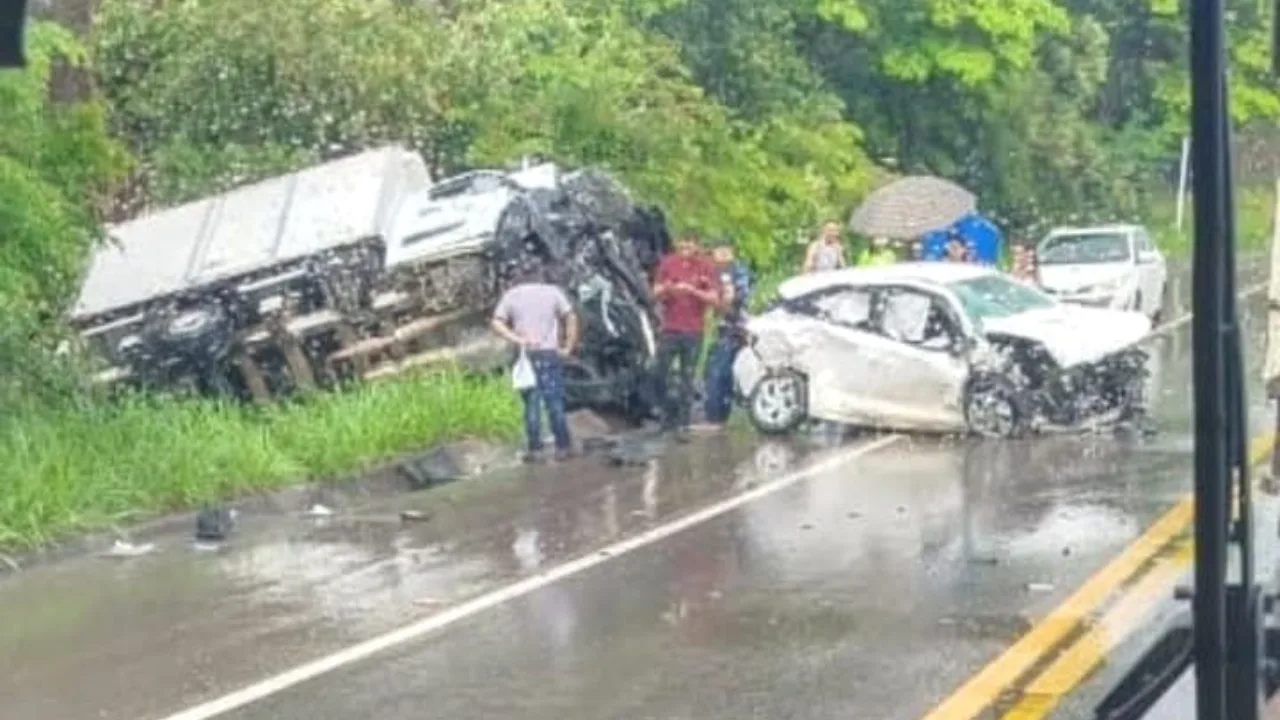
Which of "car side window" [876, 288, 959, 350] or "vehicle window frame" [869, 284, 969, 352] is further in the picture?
"car side window" [876, 288, 959, 350]

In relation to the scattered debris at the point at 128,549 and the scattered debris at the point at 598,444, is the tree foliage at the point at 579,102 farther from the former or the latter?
the scattered debris at the point at 598,444

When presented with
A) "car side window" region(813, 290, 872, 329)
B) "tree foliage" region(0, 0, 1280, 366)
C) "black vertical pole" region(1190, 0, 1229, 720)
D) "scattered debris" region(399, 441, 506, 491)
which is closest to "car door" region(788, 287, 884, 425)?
"car side window" region(813, 290, 872, 329)

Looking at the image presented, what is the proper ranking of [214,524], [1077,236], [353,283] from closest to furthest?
[214,524]
[353,283]
[1077,236]

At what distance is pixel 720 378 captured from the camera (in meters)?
22.6

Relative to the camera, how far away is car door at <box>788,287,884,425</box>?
21953mm

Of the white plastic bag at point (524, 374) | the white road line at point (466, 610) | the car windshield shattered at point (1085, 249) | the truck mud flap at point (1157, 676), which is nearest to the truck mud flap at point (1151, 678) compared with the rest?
the truck mud flap at point (1157, 676)

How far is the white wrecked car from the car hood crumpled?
12mm

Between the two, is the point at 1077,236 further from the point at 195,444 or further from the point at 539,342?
the point at 195,444

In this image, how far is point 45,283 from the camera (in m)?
18.2

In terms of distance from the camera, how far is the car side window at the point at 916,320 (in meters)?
21.7

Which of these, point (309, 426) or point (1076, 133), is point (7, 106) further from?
point (1076, 133)

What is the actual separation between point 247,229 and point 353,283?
1.17 meters


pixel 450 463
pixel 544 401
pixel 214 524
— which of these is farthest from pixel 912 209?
pixel 214 524

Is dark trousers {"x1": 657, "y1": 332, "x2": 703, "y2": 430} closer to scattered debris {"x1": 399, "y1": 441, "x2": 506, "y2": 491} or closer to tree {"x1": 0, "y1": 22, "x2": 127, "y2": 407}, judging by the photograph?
scattered debris {"x1": 399, "y1": 441, "x2": 506, "y2": 491}
